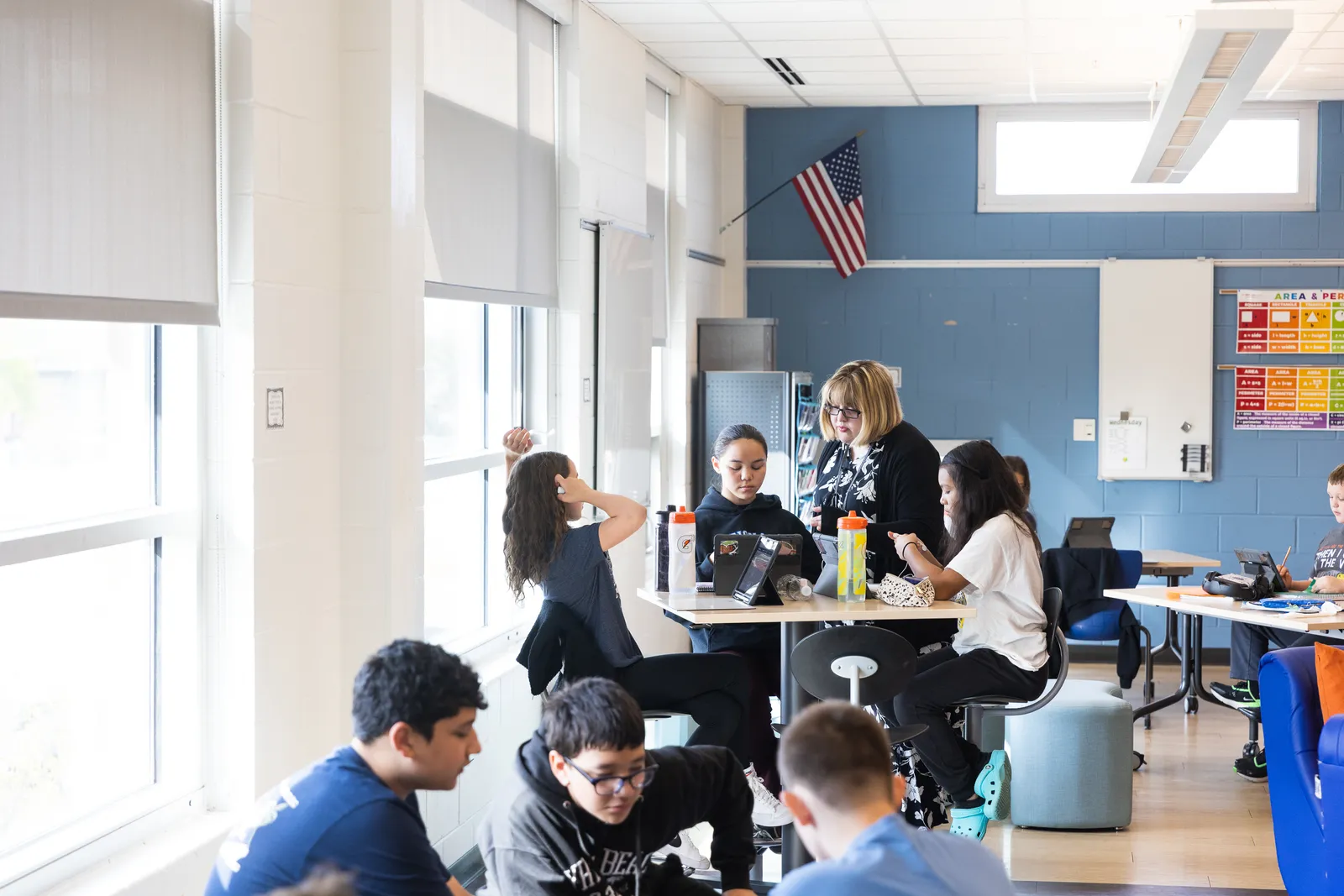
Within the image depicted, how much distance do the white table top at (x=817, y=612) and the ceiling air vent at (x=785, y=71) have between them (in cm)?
393

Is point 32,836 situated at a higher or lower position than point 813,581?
lower

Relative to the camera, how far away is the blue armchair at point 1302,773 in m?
3.87

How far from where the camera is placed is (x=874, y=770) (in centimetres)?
206

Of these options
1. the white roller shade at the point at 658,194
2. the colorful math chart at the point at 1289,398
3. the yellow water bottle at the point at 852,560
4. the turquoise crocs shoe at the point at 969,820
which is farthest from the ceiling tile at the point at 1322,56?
the turquoise crocs shoe at the point at 969,820

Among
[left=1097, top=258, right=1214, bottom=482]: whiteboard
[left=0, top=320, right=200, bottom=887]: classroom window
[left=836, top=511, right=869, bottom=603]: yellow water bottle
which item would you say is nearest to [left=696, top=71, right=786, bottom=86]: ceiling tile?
[left=1097, top=258, right=1214, bottom=482]: whiteboard

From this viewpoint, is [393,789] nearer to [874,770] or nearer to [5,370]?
[874,770]

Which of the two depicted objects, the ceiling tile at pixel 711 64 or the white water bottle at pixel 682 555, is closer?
the white water bottle at pixel 682 555

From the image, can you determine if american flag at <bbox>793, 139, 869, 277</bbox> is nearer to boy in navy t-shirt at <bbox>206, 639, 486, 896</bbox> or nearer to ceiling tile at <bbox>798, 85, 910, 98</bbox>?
ceiling tile at <bbox>798, 85, 910, 98</bbox>

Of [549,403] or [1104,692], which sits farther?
[549,403]

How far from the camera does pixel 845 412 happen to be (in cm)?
437

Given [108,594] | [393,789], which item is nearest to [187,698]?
[108,594]

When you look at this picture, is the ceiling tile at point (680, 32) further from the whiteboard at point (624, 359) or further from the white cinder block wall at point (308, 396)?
the white cinder block wall at point (308, 396)

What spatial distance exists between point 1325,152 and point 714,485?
5372 millimetres

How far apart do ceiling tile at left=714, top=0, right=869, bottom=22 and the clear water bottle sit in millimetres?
2882
